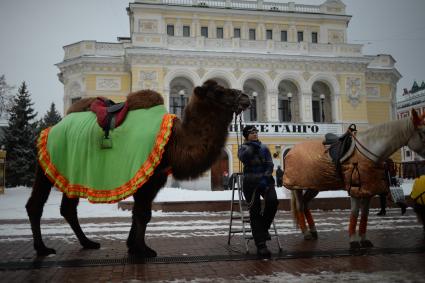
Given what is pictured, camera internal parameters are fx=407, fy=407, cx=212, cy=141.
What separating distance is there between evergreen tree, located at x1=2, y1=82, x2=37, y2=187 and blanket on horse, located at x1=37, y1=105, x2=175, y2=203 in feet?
102

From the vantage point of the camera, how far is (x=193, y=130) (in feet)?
19.3

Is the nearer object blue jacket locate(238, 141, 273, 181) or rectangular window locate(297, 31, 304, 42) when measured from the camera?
blue jacket locate(238, 141, 273, 181)

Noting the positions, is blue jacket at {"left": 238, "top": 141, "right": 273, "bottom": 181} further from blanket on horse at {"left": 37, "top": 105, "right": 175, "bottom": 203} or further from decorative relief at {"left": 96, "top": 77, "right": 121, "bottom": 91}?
decorative relief at {"left": 96, "top": 77, "right": 121, "bottom": 91}

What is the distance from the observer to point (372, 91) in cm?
3975

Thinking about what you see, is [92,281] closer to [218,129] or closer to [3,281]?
[3,281]

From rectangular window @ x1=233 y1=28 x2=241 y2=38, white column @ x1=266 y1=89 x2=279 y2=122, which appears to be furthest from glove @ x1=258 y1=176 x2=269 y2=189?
rectangular window @ x1=233 y1=28 x2=241 y2=38

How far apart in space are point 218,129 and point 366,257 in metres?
2.93

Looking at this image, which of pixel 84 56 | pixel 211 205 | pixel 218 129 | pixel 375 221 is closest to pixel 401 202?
pixel 375 221

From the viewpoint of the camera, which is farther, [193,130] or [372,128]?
[372,128]

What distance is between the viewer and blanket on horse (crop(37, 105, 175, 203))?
19.1ft

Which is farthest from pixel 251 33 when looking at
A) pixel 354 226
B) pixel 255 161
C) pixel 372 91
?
pixel 354 226

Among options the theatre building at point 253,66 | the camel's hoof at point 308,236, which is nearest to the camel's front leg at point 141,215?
the camel's hoof at point 308,236

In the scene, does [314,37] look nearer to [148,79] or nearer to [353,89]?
[353,89]

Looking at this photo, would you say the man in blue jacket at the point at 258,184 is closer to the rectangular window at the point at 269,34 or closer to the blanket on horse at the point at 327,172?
the blanket on horse at the point at 327,172
